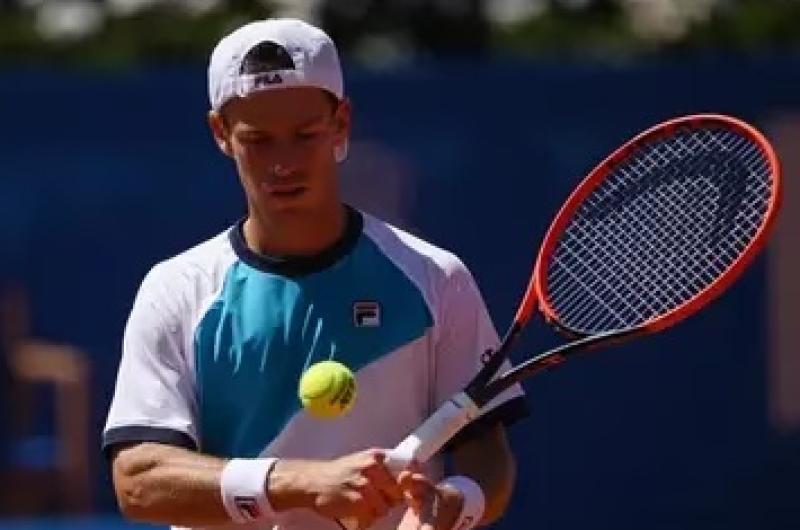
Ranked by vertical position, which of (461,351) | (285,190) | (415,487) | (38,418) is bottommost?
(38,418)

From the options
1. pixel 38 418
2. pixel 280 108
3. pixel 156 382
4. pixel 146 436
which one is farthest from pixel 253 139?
pixel 38 418

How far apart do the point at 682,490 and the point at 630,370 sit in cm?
54

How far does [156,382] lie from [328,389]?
426 millimetres

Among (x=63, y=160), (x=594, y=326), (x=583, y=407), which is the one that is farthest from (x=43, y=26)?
(x=594, y=326)

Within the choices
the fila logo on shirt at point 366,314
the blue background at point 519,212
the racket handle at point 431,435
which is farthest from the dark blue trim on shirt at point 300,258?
the blue background at point 519,212

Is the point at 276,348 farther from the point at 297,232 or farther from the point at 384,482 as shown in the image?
the point at 384,482

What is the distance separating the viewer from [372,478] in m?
4.94

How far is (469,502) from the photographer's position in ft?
17.1

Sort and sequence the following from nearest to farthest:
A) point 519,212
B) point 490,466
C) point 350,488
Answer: point 350,488 < point 490,466 < point 519,212

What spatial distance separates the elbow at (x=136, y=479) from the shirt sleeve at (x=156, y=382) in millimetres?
30

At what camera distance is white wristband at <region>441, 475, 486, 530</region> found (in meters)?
5.18

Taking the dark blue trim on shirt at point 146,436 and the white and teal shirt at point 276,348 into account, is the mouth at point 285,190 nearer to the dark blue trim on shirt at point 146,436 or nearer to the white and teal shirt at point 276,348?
the white and teal shirt at point 276,348

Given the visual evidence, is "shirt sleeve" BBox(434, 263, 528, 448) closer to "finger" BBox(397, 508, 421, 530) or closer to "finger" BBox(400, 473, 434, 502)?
"finger" BBox(397, 508, 421, 530)

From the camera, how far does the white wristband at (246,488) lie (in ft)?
16.8
